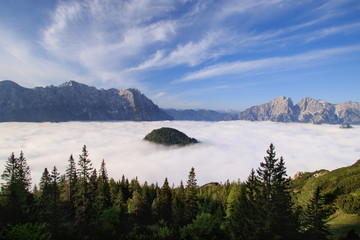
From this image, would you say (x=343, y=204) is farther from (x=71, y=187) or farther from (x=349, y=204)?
(x=71, y=187)

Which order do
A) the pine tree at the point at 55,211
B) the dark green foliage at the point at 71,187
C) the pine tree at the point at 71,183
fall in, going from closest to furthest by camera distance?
the pine tree at the point at 55,211
the pine tree at the point at 71,183
the dark green foliage at the point at 71,187

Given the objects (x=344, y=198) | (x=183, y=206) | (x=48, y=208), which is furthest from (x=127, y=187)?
(x=344, y=198)

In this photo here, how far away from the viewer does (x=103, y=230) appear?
34562mm

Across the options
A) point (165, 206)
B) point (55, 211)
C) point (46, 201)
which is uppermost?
point (46, 201)

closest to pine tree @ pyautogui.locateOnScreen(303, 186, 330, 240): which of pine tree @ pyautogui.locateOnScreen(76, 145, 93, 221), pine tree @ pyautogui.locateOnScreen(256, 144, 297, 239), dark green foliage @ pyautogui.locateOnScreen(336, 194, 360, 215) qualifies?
pine tree @ pyautogui.locateOnScreen(256, 144, 297, 239)

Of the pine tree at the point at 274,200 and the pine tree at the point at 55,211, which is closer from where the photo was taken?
the pine tree at the point at 274,200

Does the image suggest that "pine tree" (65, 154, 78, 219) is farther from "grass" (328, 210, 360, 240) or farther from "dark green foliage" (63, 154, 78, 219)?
"grass" (328, 210, 360, 240)

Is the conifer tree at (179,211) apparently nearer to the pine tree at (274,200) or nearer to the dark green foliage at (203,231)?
the dark green foliage at (203,231)

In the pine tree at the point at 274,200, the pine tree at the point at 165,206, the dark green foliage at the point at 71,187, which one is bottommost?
the pine tree at the point at 165,206

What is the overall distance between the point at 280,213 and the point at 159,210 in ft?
166

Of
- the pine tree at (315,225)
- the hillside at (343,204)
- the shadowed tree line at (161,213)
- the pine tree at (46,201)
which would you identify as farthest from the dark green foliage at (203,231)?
the pine tree at (46,201)

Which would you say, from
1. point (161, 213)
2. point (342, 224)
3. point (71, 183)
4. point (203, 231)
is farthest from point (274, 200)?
point (71, 183)

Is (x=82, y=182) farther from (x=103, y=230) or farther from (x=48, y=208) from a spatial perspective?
(x=103, y=230)

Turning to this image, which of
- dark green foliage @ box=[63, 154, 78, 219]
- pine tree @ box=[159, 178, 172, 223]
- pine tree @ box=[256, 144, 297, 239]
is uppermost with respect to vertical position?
pine tree @ box=[256, 144, 297, 239]
